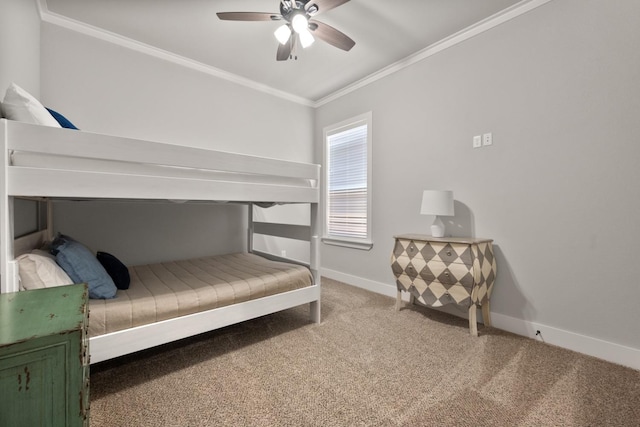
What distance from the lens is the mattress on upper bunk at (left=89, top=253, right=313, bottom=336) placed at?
1.40 m

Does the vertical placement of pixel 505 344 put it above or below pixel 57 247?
below

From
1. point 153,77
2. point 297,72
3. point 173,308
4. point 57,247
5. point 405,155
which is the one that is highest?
point 297,72

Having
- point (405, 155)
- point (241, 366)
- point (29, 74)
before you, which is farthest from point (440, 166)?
point (29, 74)

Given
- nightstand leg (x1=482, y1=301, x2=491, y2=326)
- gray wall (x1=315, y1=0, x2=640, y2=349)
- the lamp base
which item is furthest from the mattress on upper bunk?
gray wall (x1=315, y1=0, x2=640, y2=349)

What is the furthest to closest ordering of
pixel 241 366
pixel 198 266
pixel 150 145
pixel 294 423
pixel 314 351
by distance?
pixel 198 266 < pixel 314 351 < pixel 241 366 < pixel 150 145 < pixel 294 423

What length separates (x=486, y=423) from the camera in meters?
1.19

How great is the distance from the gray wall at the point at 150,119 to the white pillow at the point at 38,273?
1324 mm

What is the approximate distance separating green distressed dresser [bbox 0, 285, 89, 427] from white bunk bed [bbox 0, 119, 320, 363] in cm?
73

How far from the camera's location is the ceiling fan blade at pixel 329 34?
1924mm

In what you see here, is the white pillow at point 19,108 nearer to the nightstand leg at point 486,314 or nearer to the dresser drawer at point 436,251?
the dresser drawer at point 436,251

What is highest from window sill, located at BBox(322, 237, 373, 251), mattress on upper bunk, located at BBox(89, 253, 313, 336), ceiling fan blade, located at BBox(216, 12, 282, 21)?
ceiling fan blade, located at BBox(216, 12, 282, 21)

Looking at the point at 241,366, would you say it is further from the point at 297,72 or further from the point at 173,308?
the point at 297,72

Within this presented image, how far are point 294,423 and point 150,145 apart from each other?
1528mm

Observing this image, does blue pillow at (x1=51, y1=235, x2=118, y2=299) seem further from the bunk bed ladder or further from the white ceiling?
the white ceiling
